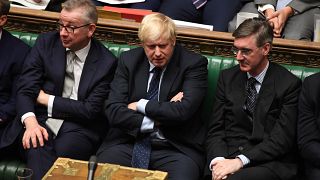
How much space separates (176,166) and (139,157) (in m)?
0.20

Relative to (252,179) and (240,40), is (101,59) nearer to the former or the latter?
(240,40)

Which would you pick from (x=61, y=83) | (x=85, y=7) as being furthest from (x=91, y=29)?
(x=61, y=83)

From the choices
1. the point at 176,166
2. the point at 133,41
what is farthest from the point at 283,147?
the point at 133,41

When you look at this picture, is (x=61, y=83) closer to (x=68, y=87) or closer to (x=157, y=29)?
(x=68, y=87)

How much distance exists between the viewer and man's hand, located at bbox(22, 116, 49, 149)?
3.57m

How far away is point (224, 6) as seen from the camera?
449 centimetres

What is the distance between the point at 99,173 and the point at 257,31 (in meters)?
1.06

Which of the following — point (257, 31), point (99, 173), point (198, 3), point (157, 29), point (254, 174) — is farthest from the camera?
point (198, 3)

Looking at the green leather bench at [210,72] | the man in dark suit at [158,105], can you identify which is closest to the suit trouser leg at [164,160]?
the man in dark suit at [158,105]

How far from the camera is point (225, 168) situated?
10.9 ft

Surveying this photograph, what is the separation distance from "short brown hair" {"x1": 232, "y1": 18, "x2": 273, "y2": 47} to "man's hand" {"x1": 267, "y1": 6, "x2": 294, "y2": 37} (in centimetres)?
73

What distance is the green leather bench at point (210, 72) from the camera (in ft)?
12.2

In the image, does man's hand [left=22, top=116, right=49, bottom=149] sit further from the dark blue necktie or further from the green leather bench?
the dark blue necktie

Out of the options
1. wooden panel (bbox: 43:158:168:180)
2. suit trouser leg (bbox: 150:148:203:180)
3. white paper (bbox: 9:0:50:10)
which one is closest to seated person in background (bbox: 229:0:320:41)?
suit trouser leg (bbox: 150:148:203:180)
